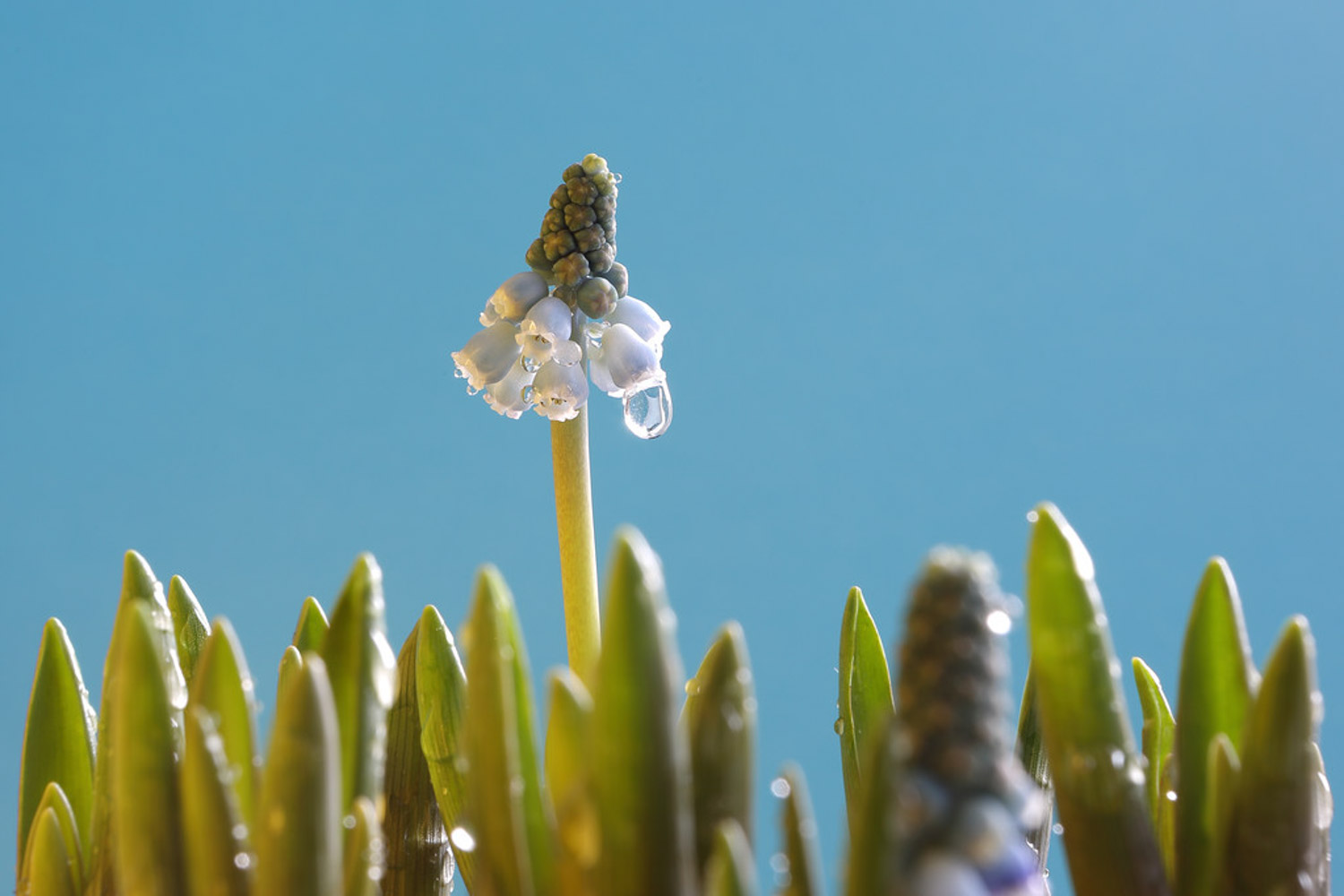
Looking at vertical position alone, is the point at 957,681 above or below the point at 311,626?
below

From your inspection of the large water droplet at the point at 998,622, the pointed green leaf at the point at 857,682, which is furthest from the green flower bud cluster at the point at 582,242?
the large water droplet at the point at 998,622

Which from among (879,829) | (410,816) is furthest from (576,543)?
(879,829)

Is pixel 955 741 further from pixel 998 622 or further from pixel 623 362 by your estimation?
pixel 623 362

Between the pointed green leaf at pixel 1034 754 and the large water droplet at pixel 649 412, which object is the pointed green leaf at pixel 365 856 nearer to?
the pointed green leaf at pixel 1034 754

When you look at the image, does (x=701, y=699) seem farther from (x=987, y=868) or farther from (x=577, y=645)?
(x=577, y=645)

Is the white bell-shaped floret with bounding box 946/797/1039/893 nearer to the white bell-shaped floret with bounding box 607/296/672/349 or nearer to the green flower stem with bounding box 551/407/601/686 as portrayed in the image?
the green flower stem with bounding box 551/407/601/686

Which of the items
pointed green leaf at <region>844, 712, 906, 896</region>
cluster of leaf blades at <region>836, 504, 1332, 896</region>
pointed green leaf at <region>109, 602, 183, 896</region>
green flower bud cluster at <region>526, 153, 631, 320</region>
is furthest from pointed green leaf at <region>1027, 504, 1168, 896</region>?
green flower bud cluster at <region>526, 153, 631, 320</region>
